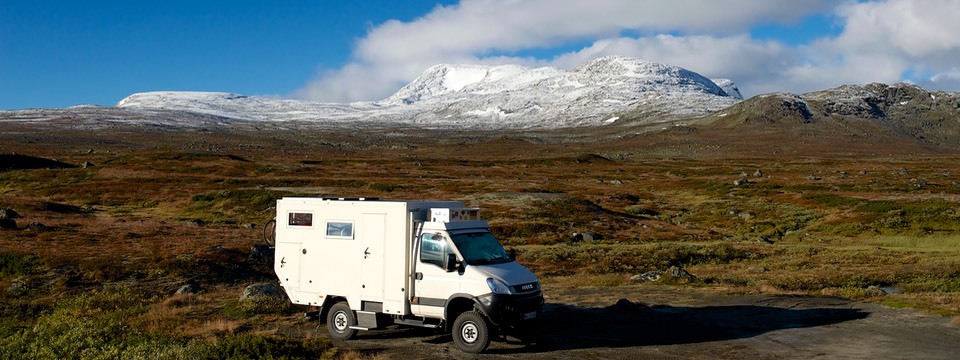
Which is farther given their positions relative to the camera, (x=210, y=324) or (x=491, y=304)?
(x=210, y=324)

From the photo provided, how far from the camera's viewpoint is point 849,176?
109 metres

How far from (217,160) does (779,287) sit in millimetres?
99916

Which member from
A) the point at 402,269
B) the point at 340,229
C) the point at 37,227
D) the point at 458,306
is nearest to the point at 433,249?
the point at 402,269

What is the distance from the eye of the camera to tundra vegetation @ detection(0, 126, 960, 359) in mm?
20516

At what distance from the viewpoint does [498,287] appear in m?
16.6

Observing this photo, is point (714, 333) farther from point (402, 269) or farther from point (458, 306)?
point (402, 269)

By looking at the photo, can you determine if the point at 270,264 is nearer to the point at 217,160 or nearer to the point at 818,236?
the point at 818,236

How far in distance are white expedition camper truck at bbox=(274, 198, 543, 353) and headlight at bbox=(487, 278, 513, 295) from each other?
0.02 m

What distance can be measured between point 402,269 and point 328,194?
5349 cm

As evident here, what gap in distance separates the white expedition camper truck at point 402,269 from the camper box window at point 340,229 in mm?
25

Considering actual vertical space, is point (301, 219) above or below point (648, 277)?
above

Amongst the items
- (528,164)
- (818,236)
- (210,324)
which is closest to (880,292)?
(210,324)

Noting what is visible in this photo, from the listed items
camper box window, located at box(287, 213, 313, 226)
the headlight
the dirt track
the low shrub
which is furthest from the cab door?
the low shrub

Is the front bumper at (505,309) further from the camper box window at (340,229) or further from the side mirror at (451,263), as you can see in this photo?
the camper box window at (340,229)
